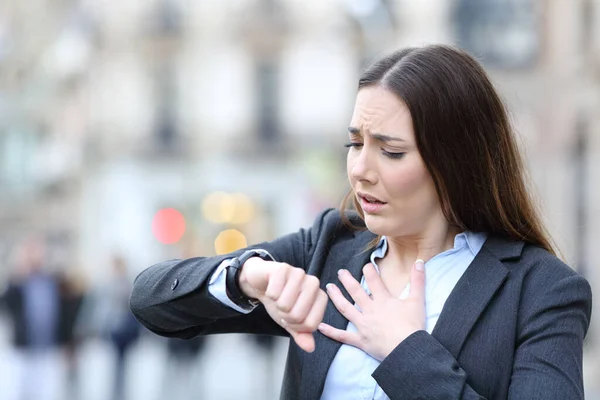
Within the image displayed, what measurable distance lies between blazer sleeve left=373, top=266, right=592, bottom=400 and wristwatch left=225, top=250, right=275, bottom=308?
319mm

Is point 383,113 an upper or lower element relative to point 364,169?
upper

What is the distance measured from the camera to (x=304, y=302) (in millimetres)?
1858

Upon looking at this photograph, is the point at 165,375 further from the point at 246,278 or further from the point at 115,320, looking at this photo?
the point at 246,278

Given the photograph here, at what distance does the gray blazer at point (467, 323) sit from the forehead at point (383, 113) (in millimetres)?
351

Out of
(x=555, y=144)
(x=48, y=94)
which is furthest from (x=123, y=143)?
(x=555, y=144)

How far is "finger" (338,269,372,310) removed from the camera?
83.4 inches

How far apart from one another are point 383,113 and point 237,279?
18.1 inches

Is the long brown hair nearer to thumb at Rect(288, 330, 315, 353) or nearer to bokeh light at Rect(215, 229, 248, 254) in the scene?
thumb at Rect(288, 330, 315, 353)

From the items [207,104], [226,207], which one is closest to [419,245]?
[226,207]

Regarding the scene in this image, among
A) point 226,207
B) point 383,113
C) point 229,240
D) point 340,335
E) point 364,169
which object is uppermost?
point 383,113

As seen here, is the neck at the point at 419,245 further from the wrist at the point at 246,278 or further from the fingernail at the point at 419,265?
the wrist at the point at 246,278

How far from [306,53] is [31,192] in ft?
35.6

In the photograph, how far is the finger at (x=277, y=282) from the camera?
1.88 metres

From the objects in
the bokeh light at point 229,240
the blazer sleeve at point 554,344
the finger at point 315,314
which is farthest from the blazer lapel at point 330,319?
the bokeh light at point 229,240
